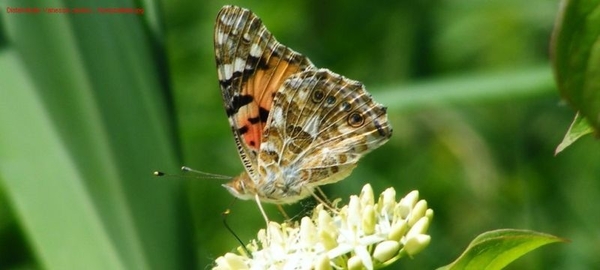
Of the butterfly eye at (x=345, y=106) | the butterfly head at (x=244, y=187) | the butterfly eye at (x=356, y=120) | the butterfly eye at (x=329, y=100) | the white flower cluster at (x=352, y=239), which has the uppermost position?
the butterfly eye at (x=329, y=100)

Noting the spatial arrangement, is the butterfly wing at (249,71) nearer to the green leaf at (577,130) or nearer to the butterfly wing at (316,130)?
the butterfly wing at (316,130)

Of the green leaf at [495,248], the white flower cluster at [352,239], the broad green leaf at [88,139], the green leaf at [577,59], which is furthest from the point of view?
the broad green leaf at [88,139]

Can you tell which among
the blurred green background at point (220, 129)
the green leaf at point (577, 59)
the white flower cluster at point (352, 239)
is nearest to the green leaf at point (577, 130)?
the green leaf at point (577, 59)

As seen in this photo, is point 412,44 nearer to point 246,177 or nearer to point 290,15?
point 290,15

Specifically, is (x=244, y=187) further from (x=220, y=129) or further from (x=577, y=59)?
(x=577, y=59)

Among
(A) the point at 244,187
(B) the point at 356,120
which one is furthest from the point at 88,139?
(B) the point at 356,120

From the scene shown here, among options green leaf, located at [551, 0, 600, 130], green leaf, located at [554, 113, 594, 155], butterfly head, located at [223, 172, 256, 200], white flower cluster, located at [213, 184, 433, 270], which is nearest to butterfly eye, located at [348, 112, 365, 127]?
butterfly head, located at [223, 172, 256, 200]

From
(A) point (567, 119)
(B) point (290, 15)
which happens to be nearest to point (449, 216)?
(A) point (567, 119)
